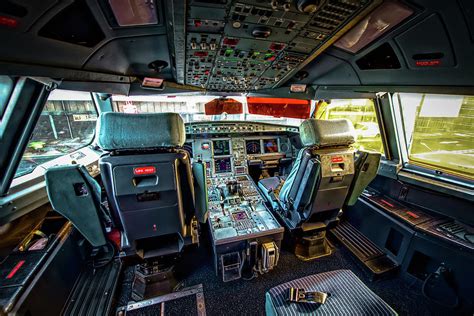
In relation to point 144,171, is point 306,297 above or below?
below

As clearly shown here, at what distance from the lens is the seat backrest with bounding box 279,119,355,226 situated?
75.4 inches

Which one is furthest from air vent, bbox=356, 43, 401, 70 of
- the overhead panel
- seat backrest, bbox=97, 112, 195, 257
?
seat backrest, bbox=97, 112, 195, 257

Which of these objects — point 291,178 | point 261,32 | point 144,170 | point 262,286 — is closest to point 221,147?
point 291,178

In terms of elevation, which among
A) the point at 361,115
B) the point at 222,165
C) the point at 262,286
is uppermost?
the point at 361,115

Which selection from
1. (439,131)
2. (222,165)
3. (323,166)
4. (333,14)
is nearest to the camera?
(333,14)

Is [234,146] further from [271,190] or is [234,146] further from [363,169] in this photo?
[363,169]

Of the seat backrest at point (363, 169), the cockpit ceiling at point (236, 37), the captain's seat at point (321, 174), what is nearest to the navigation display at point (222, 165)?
the captain's seat at point (321, 174)

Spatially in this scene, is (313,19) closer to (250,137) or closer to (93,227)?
(93,227)

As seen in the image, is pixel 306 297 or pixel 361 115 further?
pixel 361 115

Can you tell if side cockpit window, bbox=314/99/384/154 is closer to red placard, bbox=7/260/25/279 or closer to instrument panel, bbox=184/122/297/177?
instrument panel, bbox=184/122/297/177

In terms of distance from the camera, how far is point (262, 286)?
2107 millimetres

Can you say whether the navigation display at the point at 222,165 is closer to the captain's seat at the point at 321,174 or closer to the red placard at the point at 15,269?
the captain's seat at the point at 321,174

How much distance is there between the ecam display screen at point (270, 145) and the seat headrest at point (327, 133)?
1716 millimetres

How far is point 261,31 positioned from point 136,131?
111 cm
